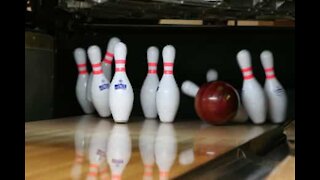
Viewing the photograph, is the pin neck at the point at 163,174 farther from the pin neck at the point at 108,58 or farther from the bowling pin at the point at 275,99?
the pin neck at the point at 108,58

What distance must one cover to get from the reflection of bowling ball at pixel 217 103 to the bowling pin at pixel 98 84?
522mm

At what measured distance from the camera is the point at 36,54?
2787 millimetres

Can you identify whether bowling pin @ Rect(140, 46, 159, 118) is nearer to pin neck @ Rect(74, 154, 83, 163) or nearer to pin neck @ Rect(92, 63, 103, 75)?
pin neck @ Rect(92, 63, 103, 75)

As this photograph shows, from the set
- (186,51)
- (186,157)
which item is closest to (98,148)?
(186,157)

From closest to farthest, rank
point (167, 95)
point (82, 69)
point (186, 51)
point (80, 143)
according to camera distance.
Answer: point (80, 143), point (167, 95), point (82, 69), point (186, 51)

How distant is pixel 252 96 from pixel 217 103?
0.23 metres

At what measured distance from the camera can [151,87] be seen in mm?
2793

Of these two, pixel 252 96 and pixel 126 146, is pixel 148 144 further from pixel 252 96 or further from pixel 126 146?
pixel 252 96

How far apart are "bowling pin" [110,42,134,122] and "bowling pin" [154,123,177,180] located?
225mm

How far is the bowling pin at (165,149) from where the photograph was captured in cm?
131

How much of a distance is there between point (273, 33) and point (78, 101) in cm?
124

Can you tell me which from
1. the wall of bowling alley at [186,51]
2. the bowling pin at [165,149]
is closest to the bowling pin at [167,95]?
the bowling pin at [165,149]

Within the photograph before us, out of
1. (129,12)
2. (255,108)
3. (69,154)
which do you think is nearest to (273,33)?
(255,108)
